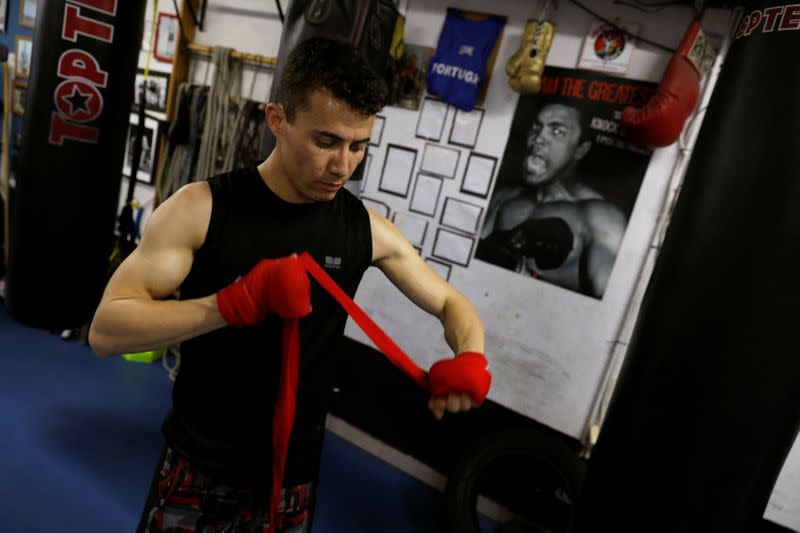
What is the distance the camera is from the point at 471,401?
3.19 ft

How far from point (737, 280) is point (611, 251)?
119 centimetres

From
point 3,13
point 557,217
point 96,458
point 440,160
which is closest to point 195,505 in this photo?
point 96,458

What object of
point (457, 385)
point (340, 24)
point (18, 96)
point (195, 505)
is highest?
point (340, 24)

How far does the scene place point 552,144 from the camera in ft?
7.98

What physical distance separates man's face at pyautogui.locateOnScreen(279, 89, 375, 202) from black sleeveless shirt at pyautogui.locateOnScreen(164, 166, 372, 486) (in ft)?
0.28

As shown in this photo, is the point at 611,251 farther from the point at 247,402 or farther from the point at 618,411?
the point at 247,402

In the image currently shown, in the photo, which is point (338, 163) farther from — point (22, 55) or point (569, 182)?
point (22, 55)

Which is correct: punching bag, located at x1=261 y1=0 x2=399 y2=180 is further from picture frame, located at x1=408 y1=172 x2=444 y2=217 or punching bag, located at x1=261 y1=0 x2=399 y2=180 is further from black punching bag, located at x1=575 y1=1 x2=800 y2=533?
black punching bag, located at x1=575 y1=1 x2=800 y2=533

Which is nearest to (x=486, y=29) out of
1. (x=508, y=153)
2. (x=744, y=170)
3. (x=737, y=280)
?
(x=508, y=153)

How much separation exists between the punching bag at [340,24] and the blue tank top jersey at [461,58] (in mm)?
412

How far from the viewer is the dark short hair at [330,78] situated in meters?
1.02

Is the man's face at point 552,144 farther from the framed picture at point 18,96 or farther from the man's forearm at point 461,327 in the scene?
the framed picture at point 18,96

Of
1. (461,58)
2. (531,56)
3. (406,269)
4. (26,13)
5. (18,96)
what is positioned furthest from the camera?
(18,96)

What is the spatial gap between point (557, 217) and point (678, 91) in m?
0.74
